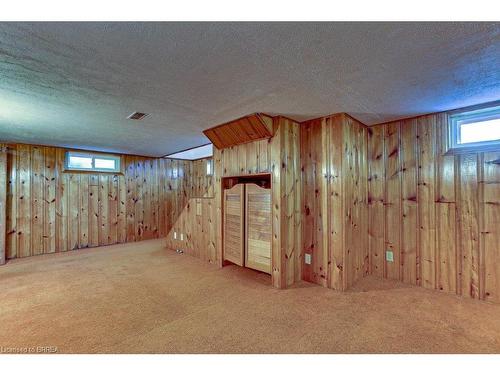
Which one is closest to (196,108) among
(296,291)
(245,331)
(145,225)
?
(245,331)

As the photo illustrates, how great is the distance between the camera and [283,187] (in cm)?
288

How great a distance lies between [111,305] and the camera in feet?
7.75

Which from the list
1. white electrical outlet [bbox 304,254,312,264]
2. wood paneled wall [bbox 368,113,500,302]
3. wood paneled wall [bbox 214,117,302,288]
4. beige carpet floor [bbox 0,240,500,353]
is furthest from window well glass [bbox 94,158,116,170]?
wood paneled wall [bbox 368,113,500,302]

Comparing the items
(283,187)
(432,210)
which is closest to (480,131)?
(432,210)

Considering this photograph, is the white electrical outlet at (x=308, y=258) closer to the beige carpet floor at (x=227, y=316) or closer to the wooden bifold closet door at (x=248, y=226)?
the beige carpet floor at (x=227, y=316)

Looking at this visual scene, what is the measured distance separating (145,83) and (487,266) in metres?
3.97

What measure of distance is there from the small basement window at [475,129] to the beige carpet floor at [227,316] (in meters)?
1.72

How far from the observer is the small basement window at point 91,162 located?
4.91 metres

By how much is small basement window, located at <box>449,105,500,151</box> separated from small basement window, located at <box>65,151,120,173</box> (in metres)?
6.44

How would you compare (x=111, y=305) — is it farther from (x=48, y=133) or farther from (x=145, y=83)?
(x=48, y=133)

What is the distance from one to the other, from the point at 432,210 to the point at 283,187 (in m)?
1.88

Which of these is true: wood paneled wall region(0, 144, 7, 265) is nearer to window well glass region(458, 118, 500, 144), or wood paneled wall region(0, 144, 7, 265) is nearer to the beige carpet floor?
the beige carpet floor

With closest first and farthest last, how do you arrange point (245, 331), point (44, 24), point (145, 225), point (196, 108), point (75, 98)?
point (44, 24) < point (245, 331) < point (75, 98) < point (196, 108) < point (145, 225)

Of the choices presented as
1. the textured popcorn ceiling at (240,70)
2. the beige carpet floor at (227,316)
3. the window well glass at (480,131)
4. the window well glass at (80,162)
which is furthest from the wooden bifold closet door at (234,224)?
the window well glass at (80,162)
